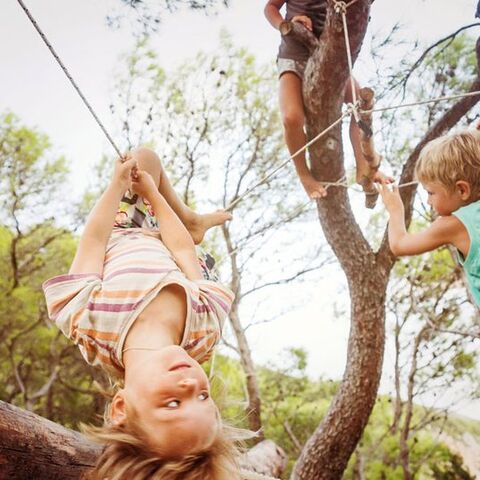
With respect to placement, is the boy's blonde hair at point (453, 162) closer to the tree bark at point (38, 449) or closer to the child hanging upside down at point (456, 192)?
the child hanging upside down at point (456, 192)

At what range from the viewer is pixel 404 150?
162 inches

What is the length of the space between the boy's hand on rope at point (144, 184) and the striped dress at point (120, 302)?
18 cm

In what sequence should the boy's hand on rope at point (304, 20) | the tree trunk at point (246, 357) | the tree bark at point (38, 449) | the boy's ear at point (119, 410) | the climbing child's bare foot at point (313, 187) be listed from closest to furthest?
the tree bark at point (38, 449)
the boy's ear at point (119, 410)
the boy's hand on rope at point (304, 20)
the climbing child's bare foot at point (313, 187)
the tree trunk at point (246, 357)

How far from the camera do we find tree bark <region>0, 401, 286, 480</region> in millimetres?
967

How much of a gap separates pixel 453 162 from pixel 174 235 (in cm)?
75

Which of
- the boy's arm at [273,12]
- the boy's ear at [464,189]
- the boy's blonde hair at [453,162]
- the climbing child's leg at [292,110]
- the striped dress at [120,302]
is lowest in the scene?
the striped dress at [120,302]

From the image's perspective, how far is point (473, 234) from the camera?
1.31 metres

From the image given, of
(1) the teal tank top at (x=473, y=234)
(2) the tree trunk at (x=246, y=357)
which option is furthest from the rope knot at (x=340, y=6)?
(2) the tree trunk at (x=246, y=357)

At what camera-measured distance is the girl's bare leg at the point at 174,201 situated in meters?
1.55

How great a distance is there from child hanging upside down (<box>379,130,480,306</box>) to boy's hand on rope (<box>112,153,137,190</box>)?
775 millimetres

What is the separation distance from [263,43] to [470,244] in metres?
4.24

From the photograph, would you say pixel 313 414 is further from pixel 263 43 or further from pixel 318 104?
pixel 318 104

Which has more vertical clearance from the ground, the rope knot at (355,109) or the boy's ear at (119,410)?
the rope knot at (355,109)

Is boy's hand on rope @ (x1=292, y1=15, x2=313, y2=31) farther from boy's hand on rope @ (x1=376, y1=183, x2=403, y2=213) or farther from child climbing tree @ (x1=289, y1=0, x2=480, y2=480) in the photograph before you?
boy's hand on rope @ (x1=376, y1=183, x2=403, y2=213)
